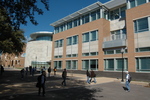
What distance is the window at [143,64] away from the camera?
18.5 m

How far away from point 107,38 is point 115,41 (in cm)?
242

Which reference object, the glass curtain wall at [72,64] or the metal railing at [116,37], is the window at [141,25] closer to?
the metal railing at [116,37]

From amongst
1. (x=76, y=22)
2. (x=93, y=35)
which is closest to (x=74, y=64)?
(x=93, y=35)

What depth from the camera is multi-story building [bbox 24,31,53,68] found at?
51469mm

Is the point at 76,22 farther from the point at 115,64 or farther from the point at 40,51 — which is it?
the point at 40,51

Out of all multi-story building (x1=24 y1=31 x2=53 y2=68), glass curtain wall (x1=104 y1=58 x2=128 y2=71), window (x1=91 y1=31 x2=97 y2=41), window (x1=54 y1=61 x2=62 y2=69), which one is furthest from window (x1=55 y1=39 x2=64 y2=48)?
glass curtain wall (x1=104 y1=58 x2=128 y2=71)

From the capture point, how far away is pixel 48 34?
54.2 meters

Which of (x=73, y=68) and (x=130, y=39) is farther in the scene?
(x=73, y=68)

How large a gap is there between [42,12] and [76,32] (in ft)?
78.9

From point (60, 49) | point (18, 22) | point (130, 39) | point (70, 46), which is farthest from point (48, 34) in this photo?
point (18, 22)

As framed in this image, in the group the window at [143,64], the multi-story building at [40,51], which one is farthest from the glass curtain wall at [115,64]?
the multi-story building at [40,51]

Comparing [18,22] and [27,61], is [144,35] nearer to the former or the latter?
[18,22]

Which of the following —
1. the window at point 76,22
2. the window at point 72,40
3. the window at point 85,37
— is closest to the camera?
the window at point 85,37

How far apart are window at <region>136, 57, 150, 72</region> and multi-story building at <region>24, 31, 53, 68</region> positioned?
3602 centimetres
